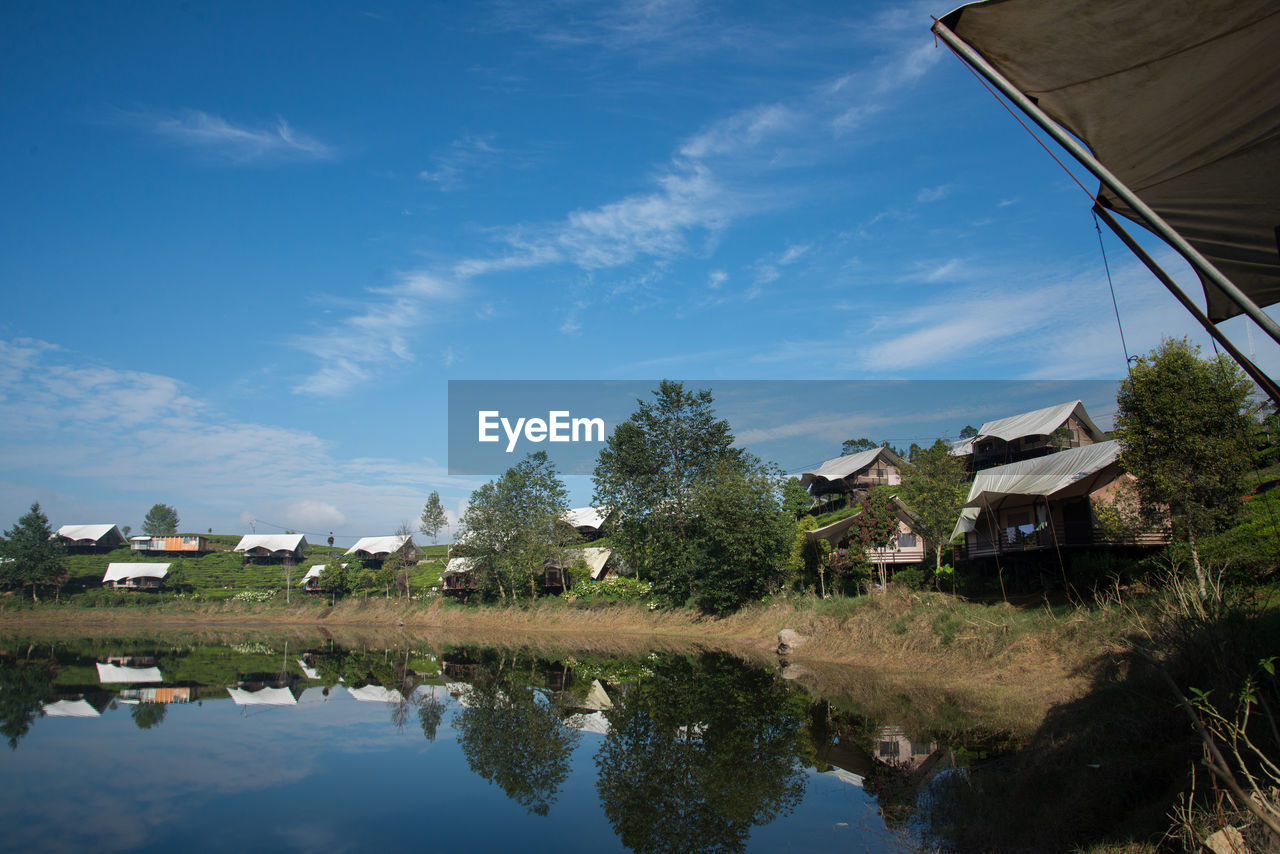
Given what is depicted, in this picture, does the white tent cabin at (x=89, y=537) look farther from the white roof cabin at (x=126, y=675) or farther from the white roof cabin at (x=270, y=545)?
the white roof cabin at (x=126, y=675)

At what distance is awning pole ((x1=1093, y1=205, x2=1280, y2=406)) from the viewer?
4.76 meters

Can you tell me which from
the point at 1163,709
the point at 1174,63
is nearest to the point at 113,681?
the point at 1163,709

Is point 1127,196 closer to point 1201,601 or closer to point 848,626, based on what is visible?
point 1201,601

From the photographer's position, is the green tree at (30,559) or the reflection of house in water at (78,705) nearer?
the reflection of house in water at (78,705)

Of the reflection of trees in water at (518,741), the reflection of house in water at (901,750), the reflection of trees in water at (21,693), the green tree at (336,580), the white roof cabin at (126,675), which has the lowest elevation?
the reflection of trees in water at (518,741)

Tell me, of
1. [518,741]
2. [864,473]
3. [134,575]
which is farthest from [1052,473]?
[134,575]

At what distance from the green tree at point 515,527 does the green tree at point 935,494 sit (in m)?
23.5

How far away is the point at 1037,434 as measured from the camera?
2008 inches

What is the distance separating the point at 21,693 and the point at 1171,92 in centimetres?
2640

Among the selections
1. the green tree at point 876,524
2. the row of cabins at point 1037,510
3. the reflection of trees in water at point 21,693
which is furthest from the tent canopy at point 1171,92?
the green tree at point 876,524

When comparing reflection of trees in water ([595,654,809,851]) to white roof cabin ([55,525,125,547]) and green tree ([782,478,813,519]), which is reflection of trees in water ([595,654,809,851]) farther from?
white roof cabin ([55,525,125,547])

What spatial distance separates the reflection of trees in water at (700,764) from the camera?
7934mm

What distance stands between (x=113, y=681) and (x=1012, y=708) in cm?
2514

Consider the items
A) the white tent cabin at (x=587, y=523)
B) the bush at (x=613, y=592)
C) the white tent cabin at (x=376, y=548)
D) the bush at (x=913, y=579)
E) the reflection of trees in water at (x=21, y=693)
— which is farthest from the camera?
the white tent cabin at (x=376, y=548)
